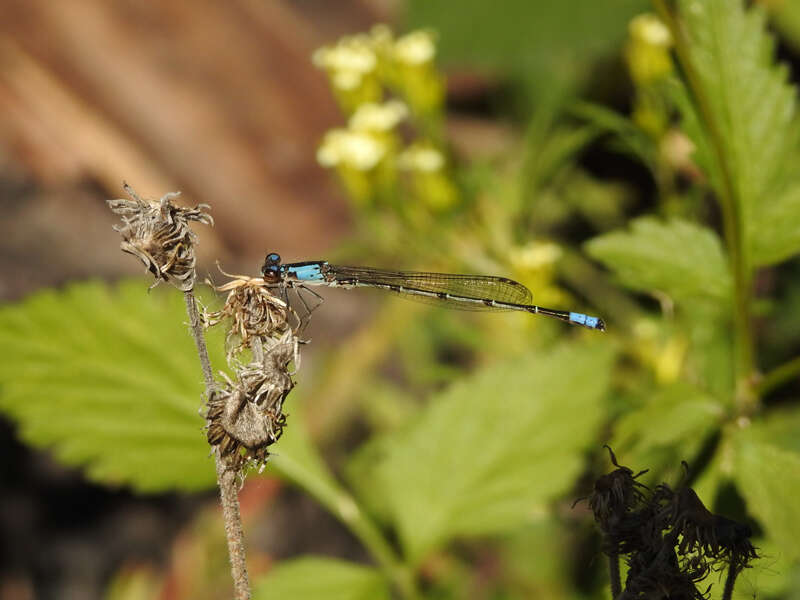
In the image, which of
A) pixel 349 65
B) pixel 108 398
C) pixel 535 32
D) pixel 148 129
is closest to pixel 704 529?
pixel 108 398

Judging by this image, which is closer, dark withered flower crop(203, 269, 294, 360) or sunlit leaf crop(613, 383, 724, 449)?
dark withered flower crop(203, 269, 294, 360)

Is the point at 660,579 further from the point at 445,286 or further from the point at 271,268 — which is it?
the point at 445,286

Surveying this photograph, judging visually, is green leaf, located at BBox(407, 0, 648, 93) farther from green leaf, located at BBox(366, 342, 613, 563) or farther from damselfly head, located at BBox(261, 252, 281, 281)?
damselfly head, located at BBox(261, 252, 281, 281)

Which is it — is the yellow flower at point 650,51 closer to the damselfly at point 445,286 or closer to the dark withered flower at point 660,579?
the damselfly at point 445,286

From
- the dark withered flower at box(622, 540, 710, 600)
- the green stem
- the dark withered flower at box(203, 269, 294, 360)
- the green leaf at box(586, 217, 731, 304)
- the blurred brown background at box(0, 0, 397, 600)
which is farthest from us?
the blurred brown background at box(0, 0, 397, 600)

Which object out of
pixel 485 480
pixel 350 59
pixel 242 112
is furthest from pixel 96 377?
pixel 242 112

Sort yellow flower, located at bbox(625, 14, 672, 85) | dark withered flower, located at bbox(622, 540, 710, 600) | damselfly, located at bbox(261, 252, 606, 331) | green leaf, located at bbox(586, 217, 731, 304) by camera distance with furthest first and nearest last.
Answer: yellow flower, located at bbox(625, 14, 672, 85) < damselfly, located at bbox(261, 252, 606, 331) < green leaf, located at bbox(586, 217, 731, 304) < dark withered flower, located at bbox(622, 540, 710, 600)

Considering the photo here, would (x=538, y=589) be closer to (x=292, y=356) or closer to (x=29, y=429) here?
(x=29, y=429)

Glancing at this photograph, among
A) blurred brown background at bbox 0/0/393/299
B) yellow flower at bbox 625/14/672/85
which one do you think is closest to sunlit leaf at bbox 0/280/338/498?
blurred brown background at bbox 0/0/393/299
